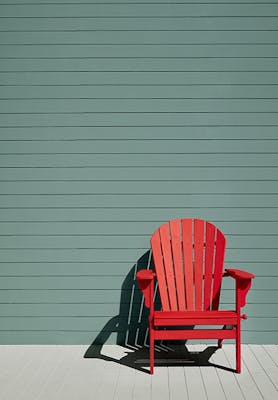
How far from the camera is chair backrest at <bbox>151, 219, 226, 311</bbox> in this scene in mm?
3592

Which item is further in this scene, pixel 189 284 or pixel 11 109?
pixel 11 109

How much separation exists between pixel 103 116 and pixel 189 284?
1.46m

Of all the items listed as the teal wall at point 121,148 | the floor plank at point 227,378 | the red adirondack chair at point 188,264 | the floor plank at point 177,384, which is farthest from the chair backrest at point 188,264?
the floor plank at point 177,384

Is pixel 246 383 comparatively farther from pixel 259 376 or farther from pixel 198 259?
pixel 198 259

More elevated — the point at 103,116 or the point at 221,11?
the point at 221,11

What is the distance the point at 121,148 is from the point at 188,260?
1017mm

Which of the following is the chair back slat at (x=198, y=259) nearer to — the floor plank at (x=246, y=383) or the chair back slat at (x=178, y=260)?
the chair back slat at (x=178, y=260)

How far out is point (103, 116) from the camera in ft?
12.7

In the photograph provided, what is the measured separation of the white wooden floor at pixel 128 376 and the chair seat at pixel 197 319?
34 centimetres

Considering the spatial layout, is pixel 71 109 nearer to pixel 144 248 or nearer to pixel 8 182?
pixel 8 182

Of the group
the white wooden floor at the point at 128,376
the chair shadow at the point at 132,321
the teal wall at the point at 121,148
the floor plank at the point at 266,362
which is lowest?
the white wooden floor at the point at 128,376

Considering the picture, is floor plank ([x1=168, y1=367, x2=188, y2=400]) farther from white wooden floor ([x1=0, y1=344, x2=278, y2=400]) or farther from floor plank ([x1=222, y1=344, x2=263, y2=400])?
floor plank ([x1=222, y1=344, x2=263, y2=400])

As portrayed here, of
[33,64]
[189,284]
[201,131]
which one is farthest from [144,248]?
[33,64]

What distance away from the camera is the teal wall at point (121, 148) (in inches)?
152
